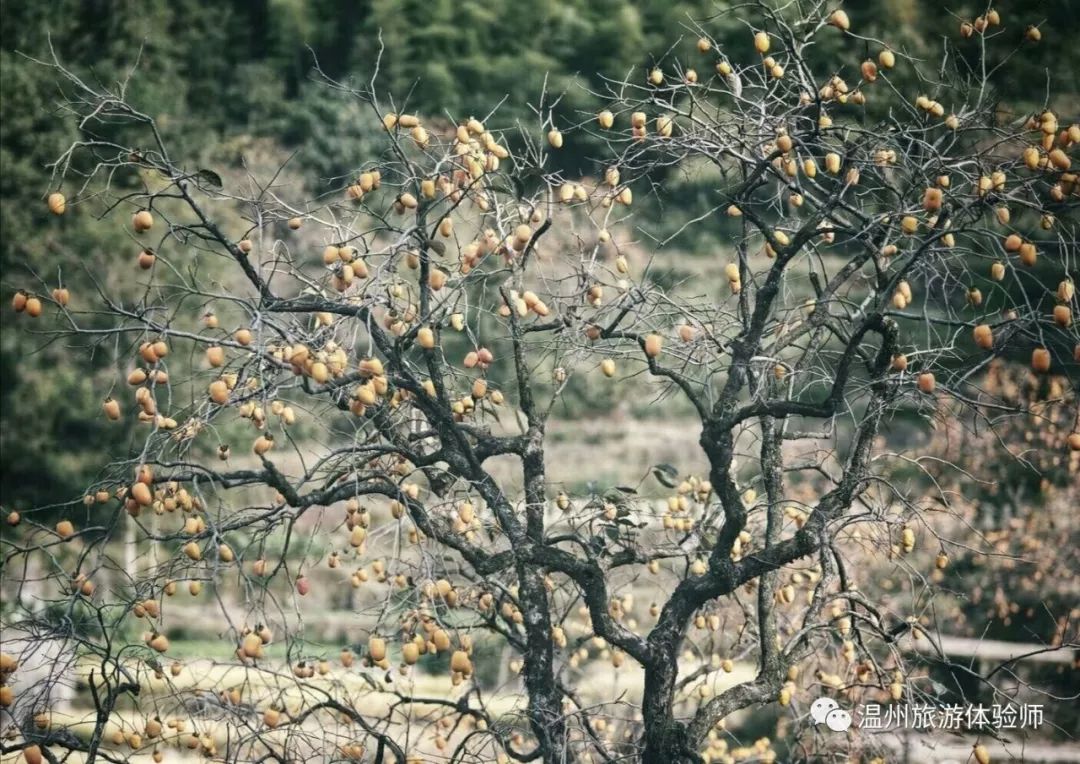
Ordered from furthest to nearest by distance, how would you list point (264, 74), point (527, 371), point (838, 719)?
point (264, 74)
point (838, 719)
point (527, 371)

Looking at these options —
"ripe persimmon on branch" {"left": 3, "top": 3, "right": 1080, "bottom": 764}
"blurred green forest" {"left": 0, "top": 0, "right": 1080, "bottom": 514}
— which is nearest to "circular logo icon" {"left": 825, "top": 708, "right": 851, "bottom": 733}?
"ripe persimmon on branch" {"left": 3, "top": 3, "right": 1080, "bottom": 764}

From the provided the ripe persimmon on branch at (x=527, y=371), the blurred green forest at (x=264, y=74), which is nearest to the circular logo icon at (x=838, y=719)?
the ripe persimmon on branch at (x=527, y=371)

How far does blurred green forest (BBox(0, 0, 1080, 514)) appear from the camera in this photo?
13648mm

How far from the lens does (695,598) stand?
3756mm

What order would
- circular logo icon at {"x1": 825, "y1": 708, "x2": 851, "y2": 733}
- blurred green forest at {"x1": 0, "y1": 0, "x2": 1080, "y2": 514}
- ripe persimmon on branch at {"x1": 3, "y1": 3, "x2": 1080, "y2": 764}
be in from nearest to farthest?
1. ripe persimmon on branch at {"x1": 3, "y1": 3, "x2": 1080, "y2": 764}
2. circular logo icon at {"x1": 825, "y1": 708, "x2": 851, "y2": 733}
3. blurred green forest at {"x1": 0, "y1": 0, "x2": 1080, "y2": 514}

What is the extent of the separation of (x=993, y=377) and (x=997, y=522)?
137 cm

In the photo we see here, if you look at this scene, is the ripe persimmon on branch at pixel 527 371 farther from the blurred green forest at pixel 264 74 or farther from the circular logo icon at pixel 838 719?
the blurred green forest at pixel 264 74

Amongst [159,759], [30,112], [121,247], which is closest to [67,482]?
[121,247]

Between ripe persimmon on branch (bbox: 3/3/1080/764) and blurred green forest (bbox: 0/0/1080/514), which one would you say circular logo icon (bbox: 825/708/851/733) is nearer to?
ripe persimmon on branch (bbox: 3/3/1080/764)

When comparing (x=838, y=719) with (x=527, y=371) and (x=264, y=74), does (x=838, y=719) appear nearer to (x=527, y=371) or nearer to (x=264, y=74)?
(x=527, y=371)

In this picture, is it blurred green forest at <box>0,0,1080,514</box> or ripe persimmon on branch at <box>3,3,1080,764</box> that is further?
blurred green forest at <box>0,0,1080,514</box>

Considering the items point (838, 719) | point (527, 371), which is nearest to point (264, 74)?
point (527, 371)

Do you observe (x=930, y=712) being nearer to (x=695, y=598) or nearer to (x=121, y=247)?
(x=695, y=598)

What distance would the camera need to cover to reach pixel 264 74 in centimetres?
2195
